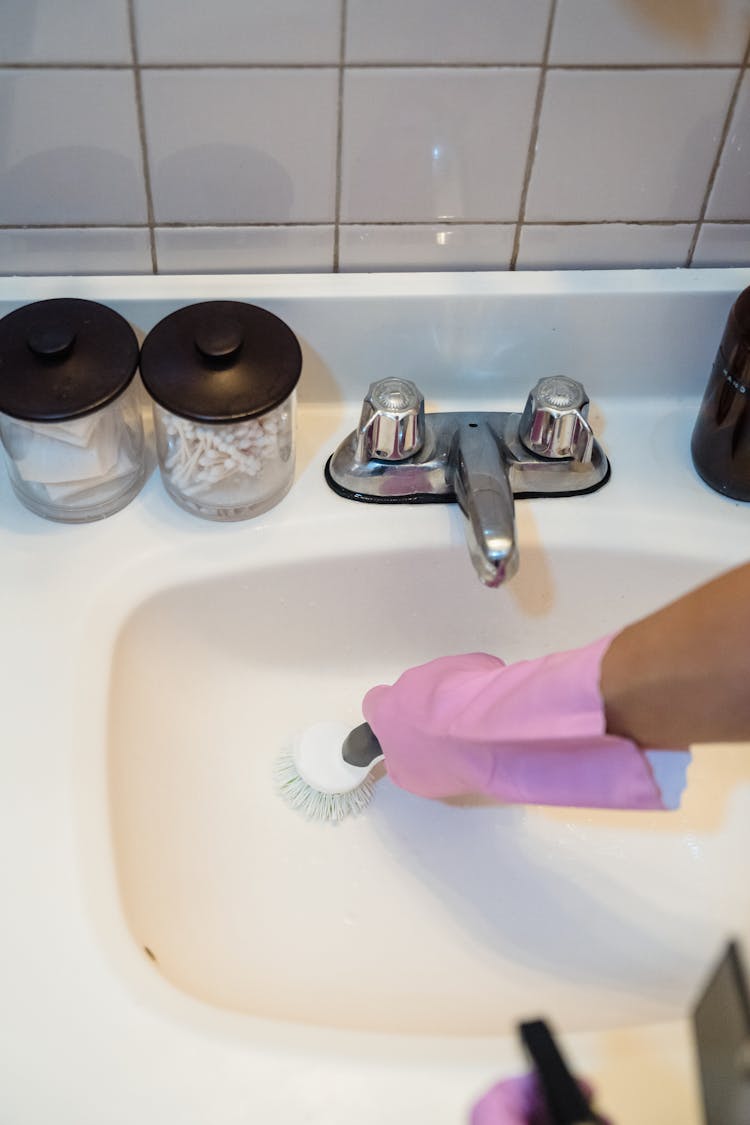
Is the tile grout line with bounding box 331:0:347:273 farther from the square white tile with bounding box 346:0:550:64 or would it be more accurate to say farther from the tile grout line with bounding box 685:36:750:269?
the tile grout line with bounding box 685:36:750:269

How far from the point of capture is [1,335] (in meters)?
0.63

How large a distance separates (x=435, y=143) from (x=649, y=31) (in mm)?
139

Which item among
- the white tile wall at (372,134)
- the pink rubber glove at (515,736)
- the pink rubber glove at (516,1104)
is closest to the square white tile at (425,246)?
the white tile wall at (372,134)

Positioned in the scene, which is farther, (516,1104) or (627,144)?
(627,144)

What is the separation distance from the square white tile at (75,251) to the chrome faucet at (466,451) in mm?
183

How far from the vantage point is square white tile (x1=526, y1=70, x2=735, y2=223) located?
646 mm

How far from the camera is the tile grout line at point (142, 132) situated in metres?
0.60

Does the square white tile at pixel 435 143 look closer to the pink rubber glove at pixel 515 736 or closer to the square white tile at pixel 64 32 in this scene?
the square white tile at pixel 64 32

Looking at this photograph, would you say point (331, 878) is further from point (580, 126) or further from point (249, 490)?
point (580, 126)

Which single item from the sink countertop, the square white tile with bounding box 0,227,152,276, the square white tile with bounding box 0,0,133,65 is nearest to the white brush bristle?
the sink countertop

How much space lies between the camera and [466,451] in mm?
696

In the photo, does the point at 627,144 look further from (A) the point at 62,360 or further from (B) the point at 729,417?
(A) the point at 62,360

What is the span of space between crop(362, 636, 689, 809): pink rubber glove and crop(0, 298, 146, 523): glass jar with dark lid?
0.76 feet

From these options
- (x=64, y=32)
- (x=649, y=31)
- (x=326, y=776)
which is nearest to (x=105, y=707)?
(x=326, y=776)
